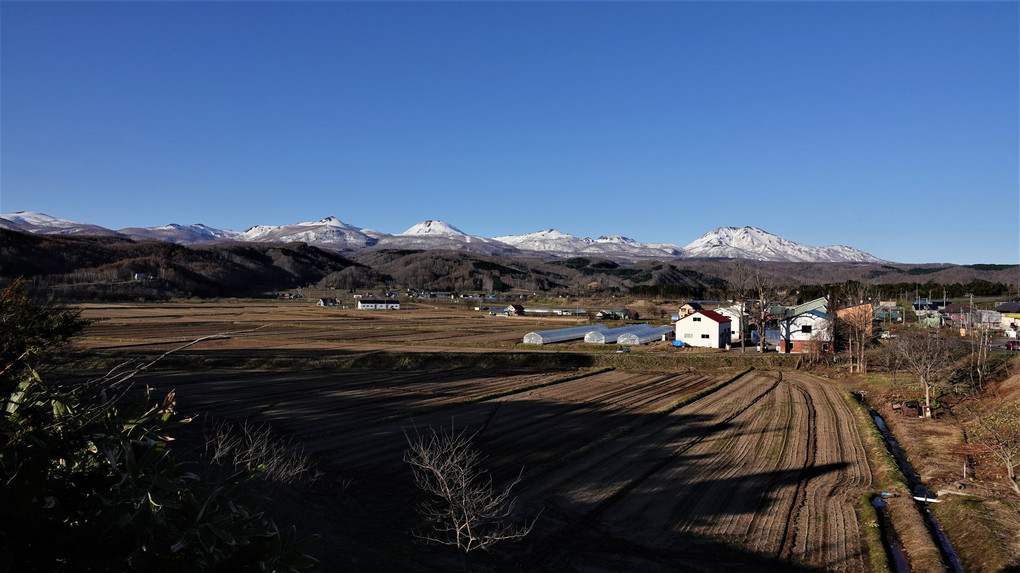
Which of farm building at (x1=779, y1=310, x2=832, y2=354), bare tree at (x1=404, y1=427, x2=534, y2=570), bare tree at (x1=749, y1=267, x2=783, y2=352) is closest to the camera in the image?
bare tree at (x1=404, y1=427, x2=534, y2=570)

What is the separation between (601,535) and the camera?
16859 millimetres

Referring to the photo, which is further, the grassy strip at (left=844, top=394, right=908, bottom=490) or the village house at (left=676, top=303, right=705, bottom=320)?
the village house at (left=676, top=303, right=705, bottom=320)

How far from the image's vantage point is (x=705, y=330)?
5694 centimetres

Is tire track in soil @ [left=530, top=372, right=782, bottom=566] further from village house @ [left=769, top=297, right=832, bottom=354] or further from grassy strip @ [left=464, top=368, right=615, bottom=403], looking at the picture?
village house @ [left=769, top=297, right=832, bottom=354]

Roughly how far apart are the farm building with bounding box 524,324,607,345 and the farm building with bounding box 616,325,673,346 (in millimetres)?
4887

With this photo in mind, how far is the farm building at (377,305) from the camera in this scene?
121m

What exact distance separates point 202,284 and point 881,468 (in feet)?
633

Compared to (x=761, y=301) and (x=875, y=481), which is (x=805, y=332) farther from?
(x=875, y=481)

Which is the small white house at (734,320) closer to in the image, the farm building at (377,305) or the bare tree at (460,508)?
the bare tree at (460,508)

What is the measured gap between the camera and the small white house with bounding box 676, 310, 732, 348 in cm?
5656

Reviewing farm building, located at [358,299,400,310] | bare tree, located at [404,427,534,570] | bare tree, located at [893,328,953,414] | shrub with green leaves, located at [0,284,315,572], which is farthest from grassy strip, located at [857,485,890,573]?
farm building, located at [358,299,400,310]

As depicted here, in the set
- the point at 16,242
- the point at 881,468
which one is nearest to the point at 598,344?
the point at 881,468

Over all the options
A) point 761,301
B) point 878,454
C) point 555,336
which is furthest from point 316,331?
point 878,454

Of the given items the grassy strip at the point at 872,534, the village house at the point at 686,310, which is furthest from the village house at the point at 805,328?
the grassy strip at the point at 872,534
